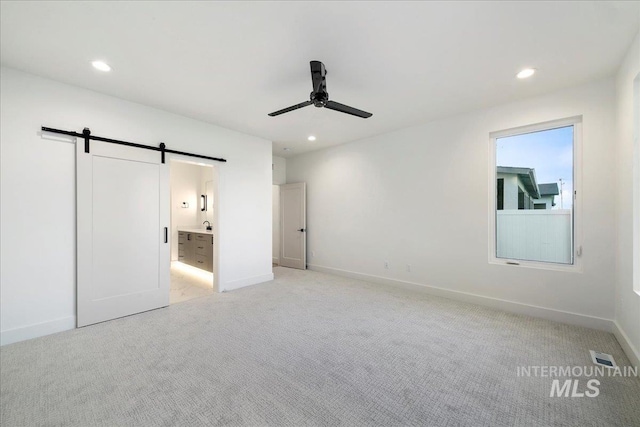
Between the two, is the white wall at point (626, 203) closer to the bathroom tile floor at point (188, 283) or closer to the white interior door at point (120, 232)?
the bathroom tile floor at point (188, 283)

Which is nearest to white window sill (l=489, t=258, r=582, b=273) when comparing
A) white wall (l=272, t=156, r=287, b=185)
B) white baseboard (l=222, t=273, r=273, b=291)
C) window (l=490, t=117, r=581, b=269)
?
window (l=490, t=117, r=581, b=269)

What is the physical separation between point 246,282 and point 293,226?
2154 mm

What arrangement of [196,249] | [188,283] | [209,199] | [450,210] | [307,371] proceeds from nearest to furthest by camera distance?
[307,371] < [450,210] < [188,283] < [196,249] < [209,199]

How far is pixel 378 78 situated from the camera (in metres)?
3.00

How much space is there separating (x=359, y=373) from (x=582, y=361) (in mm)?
2049

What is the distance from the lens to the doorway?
18.6ft

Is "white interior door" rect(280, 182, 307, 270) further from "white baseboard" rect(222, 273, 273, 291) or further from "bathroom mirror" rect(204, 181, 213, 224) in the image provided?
"bathroom mirror" rect(204, 181, 213, 224)

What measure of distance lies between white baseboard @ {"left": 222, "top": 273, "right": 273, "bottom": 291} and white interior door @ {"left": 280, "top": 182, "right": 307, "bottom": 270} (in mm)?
1346

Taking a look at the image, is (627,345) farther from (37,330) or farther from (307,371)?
(37,330)

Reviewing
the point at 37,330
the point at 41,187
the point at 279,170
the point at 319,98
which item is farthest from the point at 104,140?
the point at 279,170

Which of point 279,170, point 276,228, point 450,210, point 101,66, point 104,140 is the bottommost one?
point 276,228

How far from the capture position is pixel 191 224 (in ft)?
24.8

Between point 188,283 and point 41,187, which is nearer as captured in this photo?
point 41,187

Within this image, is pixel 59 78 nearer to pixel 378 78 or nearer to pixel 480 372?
pixel 378 78
